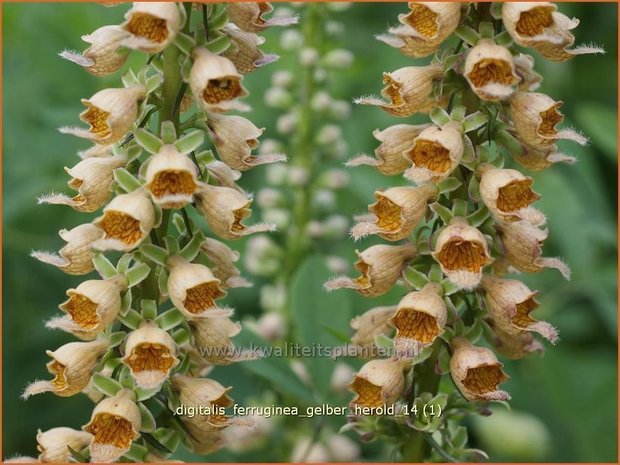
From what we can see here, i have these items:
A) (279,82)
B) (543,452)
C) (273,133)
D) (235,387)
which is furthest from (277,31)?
(543,452)

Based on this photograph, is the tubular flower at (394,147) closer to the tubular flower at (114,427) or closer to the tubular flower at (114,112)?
the tubular flower at (114,112)

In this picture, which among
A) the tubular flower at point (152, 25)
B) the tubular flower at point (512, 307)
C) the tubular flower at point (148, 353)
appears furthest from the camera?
the tubular flower at point (512, 307)

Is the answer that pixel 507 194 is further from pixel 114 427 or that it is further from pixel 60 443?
pixel 60 443

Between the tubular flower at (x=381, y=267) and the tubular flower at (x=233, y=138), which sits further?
the tubular flower at (x=381, y=267)

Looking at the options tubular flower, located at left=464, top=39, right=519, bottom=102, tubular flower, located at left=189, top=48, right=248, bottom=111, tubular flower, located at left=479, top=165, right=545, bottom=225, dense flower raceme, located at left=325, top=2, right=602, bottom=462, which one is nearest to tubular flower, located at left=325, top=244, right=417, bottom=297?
dense flower raceme, located at left=325, top=2, right=602, bottom=462

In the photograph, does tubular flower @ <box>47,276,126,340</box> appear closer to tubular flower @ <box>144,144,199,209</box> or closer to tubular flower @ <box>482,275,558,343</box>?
tubular flower @ <box>144,144,199,209</box>

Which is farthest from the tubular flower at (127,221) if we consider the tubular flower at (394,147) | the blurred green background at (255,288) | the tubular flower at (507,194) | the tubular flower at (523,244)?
the blurred green background at (255,288)
